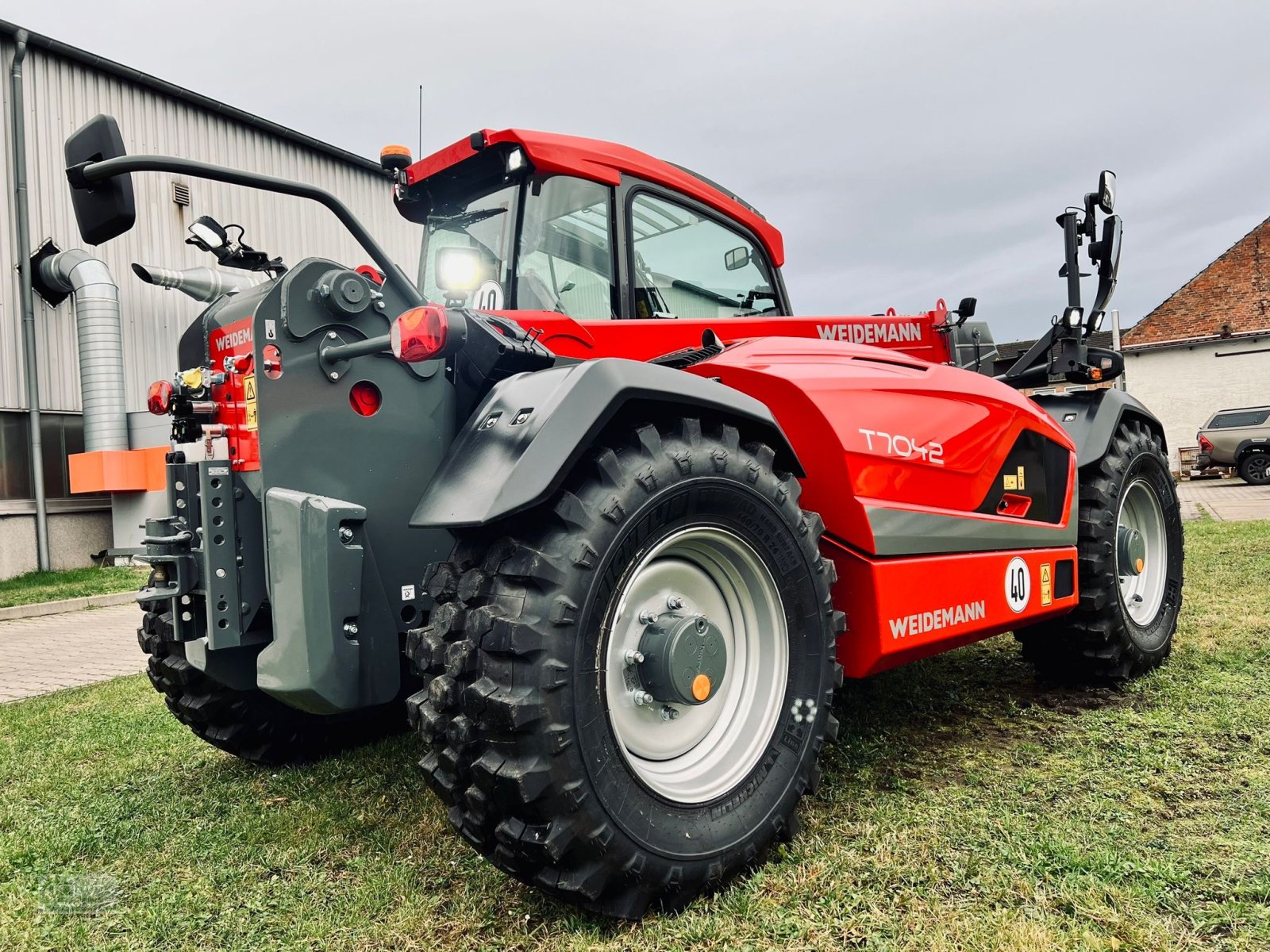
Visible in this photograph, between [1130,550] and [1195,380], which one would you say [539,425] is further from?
[1195,380]

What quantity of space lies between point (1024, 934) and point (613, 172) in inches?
109

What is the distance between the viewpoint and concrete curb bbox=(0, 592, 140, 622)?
9867mm

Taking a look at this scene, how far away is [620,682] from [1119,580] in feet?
9.19

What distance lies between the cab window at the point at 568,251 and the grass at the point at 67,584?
9641 mm

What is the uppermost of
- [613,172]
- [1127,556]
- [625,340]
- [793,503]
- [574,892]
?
[613,172]

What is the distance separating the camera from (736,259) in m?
4.11

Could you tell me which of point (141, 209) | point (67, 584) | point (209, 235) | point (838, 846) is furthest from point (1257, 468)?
point (209, 235)

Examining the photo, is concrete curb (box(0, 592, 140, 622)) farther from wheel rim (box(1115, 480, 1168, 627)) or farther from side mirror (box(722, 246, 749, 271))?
wheel rim (box(1115, 480, 1168, 627))

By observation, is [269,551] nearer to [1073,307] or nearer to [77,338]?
[1073,307]

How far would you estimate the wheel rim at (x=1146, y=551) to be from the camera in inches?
178

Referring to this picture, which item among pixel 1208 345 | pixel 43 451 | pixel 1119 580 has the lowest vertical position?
pixel 1119 580

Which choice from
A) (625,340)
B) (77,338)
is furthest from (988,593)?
(77,338)

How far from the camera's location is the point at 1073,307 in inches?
179

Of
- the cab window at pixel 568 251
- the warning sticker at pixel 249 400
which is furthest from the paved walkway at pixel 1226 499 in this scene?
the warning sticker at pixel 249 400
